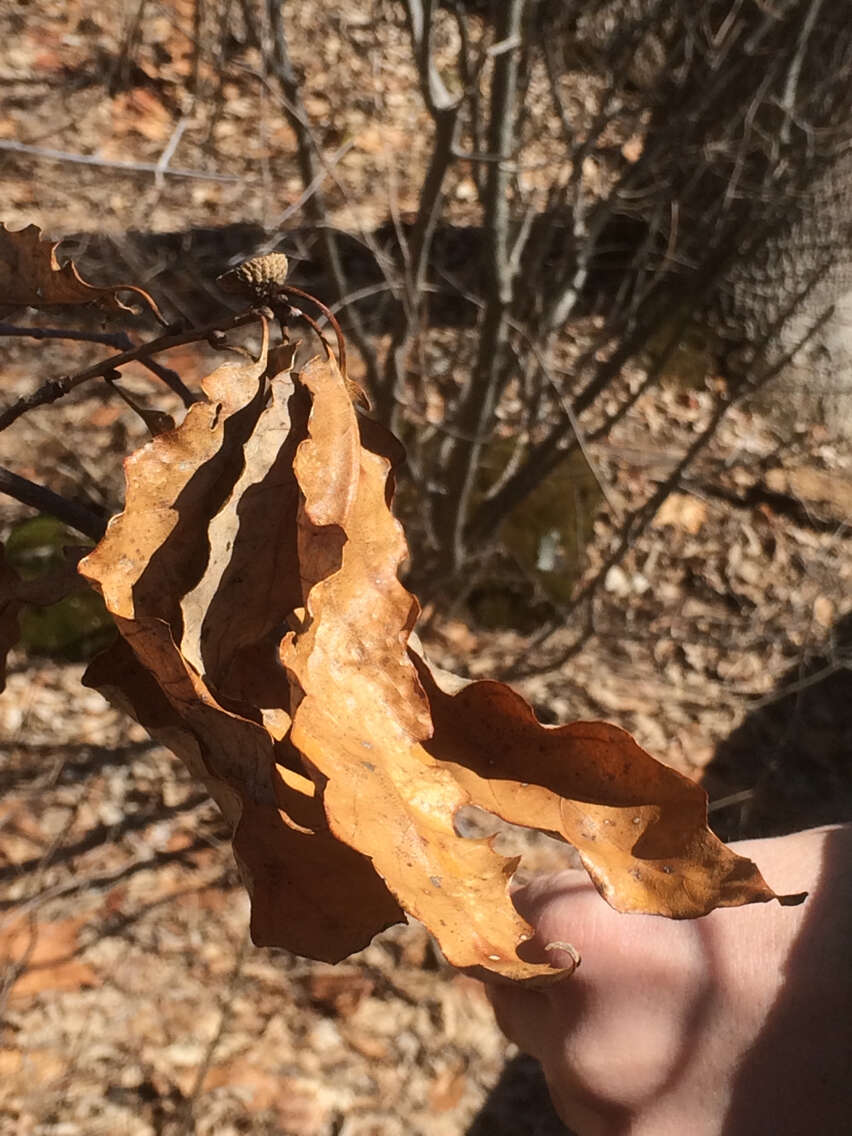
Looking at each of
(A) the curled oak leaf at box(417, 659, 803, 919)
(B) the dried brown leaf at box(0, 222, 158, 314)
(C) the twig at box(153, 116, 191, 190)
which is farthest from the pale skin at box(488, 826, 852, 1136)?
(C) the twig at box(153, 116, 191, 190)

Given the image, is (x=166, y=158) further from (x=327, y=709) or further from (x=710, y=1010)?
(x=710, y=1010)

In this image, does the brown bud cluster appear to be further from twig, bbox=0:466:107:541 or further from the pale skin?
the pale skin

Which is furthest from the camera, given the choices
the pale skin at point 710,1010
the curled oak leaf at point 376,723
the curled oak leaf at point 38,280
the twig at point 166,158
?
the twig at point 166,158

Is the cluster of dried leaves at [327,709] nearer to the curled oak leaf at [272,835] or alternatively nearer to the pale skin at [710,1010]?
the curled oak leaf at [272,835]

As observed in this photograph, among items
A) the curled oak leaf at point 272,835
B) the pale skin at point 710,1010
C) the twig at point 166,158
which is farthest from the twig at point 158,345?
the twig at point 166,158

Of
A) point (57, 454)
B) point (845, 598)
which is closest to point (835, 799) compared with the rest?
point (845, 598)

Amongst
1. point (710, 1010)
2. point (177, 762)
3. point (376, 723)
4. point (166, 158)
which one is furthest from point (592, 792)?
point (177, 762)
